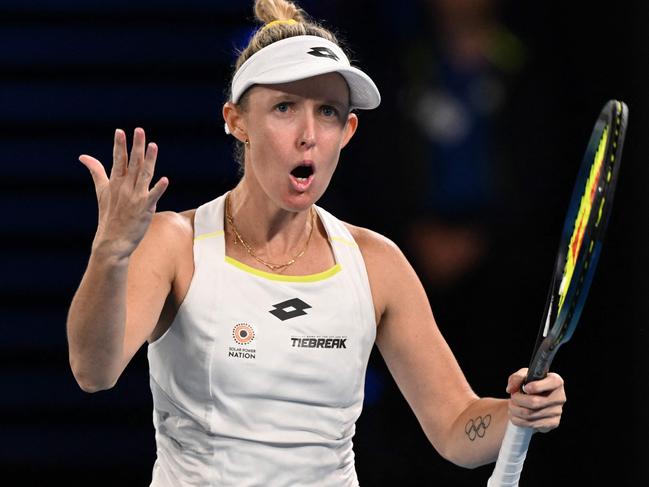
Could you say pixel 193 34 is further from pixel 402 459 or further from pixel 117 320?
pixel 117 320

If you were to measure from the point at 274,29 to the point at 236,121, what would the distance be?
0.72 ft

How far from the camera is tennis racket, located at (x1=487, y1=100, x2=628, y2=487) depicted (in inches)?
73.7

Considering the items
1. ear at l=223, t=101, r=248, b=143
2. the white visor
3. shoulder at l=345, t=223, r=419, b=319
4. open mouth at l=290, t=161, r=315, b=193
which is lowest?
shoulder at l=345, t=223, r=419, b=319

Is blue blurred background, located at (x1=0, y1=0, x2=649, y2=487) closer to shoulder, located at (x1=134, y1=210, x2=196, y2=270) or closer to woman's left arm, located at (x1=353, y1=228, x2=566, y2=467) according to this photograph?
woman's left arm, located at (x1=353, y1=228, x2=566, y2=467)

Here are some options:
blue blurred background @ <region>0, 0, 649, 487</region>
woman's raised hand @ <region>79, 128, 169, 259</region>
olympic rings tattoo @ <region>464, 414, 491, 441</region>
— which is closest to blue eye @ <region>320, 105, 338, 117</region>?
woman's raised hand @ <region>79, 128, 169, 259</region>

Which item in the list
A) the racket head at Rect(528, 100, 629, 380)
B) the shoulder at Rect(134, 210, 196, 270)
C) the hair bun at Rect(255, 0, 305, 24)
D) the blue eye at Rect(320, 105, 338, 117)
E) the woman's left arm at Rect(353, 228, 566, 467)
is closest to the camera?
the racket head at Rect(528, 100, 629, 380)

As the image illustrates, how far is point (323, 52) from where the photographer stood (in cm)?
241

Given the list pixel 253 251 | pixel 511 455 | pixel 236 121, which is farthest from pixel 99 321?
pixel 511 455

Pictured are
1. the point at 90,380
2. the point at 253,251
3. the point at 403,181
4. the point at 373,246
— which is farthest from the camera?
the point at 403,181

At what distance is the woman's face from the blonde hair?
0.10 meters

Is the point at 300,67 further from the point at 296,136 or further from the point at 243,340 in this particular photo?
the point at 243,340

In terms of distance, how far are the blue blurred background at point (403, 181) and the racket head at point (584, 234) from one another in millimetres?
1655

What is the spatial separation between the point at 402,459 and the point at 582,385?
639mm

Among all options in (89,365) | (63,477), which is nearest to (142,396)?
(63,477)
